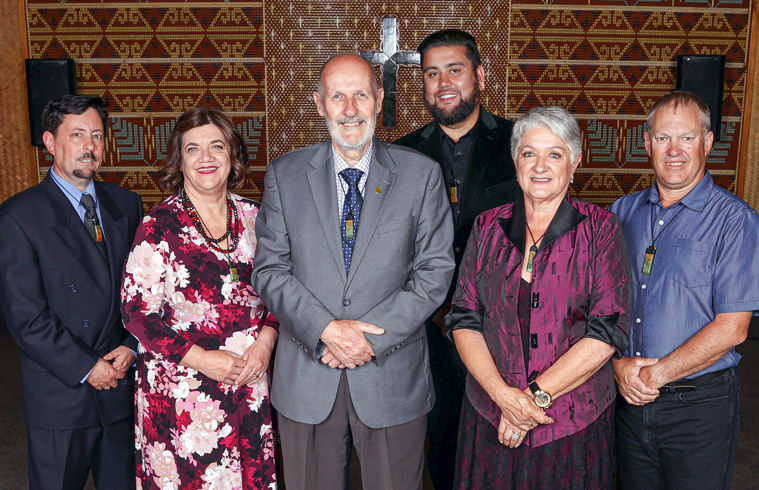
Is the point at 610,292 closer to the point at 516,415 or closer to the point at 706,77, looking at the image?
the point at 516,415

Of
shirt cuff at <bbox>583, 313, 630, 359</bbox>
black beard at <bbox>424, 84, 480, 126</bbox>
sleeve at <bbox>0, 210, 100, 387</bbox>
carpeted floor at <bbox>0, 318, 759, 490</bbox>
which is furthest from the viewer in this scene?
carpeted floor at <bbox>0, 318, 759, 490</bbox>

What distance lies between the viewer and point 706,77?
16.8 ft

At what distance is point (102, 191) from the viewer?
8.04ft

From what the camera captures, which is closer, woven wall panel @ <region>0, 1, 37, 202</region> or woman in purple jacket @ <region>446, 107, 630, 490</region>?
woman in purple jacket @ <region>446, 107, 630, 490</region>

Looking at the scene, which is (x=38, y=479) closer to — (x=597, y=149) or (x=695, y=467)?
(x=695, y=467)

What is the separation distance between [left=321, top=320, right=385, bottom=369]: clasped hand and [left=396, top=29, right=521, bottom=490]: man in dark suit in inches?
30.6

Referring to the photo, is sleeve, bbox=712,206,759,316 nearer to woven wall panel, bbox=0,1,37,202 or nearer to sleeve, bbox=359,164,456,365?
sleeve, bbox=359,164,456,365

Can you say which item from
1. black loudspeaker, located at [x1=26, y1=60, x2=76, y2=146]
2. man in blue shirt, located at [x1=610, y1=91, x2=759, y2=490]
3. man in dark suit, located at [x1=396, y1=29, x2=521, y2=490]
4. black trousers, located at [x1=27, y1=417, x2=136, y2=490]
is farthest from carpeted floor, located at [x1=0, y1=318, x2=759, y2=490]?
black loudspeaker, located at [x1=26, y1=60, x2=76, y2=146]

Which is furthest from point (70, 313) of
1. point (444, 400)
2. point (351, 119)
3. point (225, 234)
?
point (444, 400)

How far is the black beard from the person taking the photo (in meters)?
2.70

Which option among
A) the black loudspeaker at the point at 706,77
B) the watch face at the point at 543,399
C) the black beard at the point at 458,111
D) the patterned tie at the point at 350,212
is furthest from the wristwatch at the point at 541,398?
the black loudspeaker at the point at 706,77

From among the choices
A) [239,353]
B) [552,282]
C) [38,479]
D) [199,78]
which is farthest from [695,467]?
[199,78]

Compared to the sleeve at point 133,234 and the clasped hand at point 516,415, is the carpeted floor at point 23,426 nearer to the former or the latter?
the sleeve at point 133,234

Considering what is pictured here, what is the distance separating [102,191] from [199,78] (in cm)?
306
